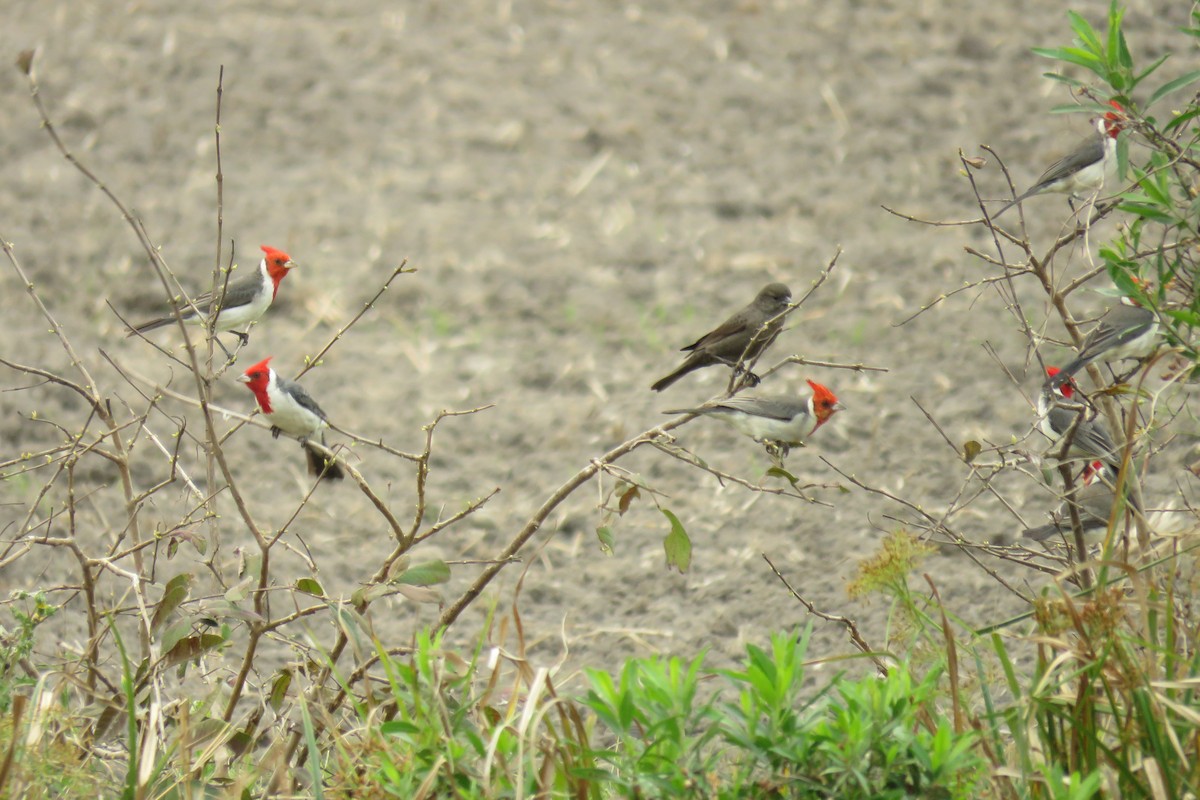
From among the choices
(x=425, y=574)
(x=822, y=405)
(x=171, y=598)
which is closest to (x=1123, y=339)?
(x=822, y=405)

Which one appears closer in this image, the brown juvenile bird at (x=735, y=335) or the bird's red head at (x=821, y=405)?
the bird's red head at (x=821, y=405)

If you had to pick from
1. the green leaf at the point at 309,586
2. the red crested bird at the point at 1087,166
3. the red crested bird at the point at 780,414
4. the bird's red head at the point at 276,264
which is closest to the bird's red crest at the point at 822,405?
the red crested bird at the point at 780,414

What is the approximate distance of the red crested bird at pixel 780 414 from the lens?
16.1ft

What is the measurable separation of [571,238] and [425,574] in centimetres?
515

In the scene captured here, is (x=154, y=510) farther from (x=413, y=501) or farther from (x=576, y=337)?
(x=576, y=337)

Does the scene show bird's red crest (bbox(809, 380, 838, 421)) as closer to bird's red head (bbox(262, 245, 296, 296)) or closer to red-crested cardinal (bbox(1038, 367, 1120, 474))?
red-crested cardinal (bbox(1038, 367, 1120, 474))

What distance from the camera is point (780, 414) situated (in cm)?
518

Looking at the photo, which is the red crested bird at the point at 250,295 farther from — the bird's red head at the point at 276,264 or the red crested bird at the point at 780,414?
the red crested bird at the point at 780,414

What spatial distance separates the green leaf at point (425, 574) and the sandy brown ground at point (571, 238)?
6.59 feet

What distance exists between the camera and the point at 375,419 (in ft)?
22.0

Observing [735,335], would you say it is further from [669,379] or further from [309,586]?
[309,586]

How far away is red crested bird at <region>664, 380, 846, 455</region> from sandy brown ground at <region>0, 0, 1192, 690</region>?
1.56 ft

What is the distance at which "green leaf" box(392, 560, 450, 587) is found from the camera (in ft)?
10.3

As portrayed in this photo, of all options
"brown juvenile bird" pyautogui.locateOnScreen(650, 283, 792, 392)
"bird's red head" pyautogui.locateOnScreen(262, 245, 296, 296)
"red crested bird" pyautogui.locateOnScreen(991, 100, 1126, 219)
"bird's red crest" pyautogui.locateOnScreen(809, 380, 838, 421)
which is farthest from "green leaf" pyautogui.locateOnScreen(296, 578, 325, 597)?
"red crested bird" pyautogui.locateOnScreen(991, 100, 1126, 219)
